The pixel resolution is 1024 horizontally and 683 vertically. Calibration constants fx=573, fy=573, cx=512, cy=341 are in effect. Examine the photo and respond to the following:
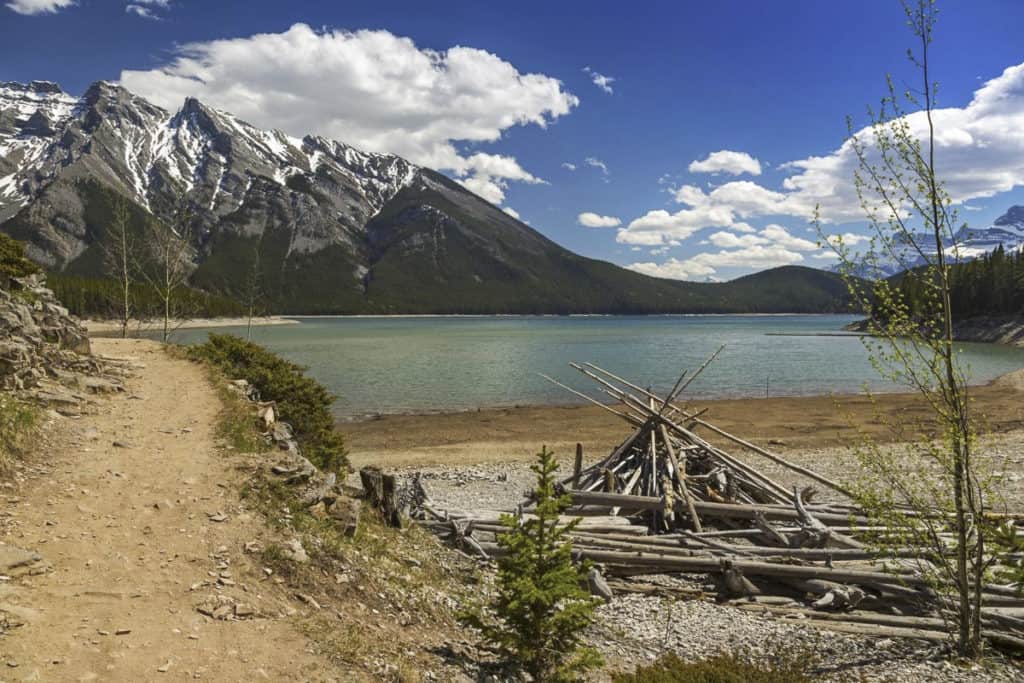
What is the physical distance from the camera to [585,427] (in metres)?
36.8

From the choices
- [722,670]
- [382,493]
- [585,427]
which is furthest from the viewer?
[585,427]

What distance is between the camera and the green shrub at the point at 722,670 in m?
8.42

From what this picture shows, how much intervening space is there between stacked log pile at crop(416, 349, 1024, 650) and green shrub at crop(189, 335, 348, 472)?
3830 millimetres

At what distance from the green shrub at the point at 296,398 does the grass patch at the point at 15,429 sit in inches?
234

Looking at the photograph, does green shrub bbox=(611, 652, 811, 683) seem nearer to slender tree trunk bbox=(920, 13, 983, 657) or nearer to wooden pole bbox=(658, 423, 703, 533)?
slender tree trunk bbox=(920, 13, 983, 657)

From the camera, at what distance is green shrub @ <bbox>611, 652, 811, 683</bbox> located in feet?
27.6

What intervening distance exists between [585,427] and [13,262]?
95.3 ft

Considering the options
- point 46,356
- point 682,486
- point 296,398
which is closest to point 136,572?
point 296,398

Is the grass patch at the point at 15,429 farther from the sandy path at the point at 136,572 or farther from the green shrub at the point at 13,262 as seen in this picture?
the green shrub at the point at 13,262

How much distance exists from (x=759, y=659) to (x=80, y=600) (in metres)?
9.64

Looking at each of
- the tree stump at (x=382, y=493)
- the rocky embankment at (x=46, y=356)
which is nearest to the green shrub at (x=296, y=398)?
the rocky embankment at (x=46, y=356)

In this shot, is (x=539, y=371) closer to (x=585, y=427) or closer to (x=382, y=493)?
(x=585, y=427)

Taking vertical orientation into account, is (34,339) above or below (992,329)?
below

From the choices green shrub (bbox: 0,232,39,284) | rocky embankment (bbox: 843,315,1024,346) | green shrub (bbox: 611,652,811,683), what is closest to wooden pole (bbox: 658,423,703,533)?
green shrub (bbox: 611,652,811,683)
